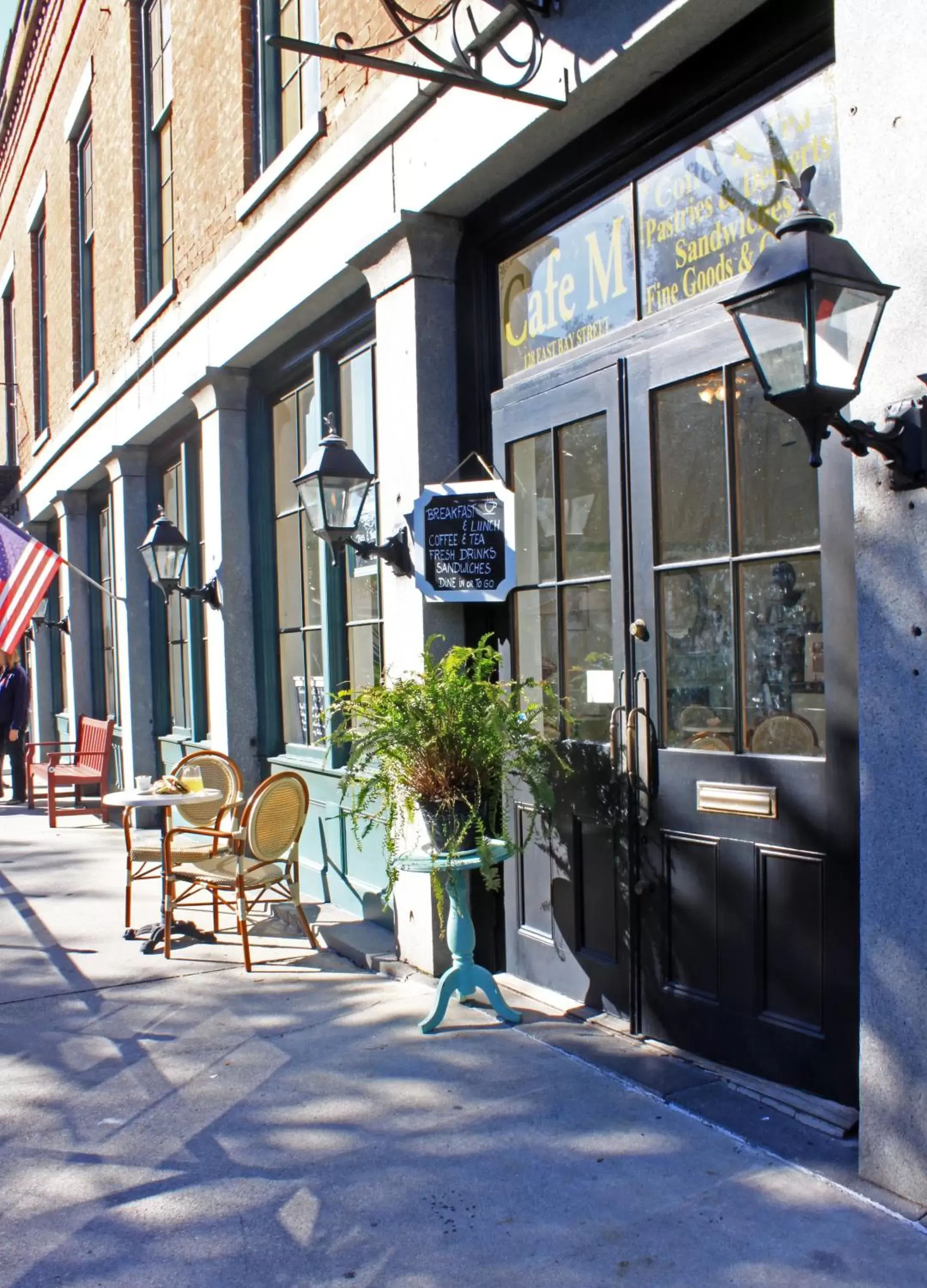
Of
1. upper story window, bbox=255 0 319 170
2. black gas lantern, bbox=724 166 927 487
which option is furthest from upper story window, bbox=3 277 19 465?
black gas lantern, bbox=724 166 927 487

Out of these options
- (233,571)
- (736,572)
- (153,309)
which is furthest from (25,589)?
(736,572)

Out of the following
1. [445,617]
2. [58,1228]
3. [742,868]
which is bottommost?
[58,1228]

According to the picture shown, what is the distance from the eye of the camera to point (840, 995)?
3.69m

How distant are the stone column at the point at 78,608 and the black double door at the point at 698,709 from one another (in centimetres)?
960

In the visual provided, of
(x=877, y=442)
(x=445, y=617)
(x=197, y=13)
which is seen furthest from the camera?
(x=197, y=13)

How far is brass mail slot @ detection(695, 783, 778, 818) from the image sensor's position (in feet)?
12.9

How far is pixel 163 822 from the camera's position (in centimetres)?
638

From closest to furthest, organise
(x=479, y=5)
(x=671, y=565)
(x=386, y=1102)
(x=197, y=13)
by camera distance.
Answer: (x=386, y=1102)
(x=671, y=565)
(x=479, y=5)
(x=197, y=13)

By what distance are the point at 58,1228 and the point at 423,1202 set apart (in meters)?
1.04

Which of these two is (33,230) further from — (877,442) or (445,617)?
(877,442)

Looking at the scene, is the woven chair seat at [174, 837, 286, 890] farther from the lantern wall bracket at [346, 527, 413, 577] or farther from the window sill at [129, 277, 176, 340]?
the window sill at [129, 277, 176, 340]

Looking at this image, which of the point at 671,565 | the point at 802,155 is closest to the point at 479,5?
the point at 802,155

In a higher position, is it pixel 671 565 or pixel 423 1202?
pixel 671 565

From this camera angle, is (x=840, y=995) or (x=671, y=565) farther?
(x=671, y=565)
